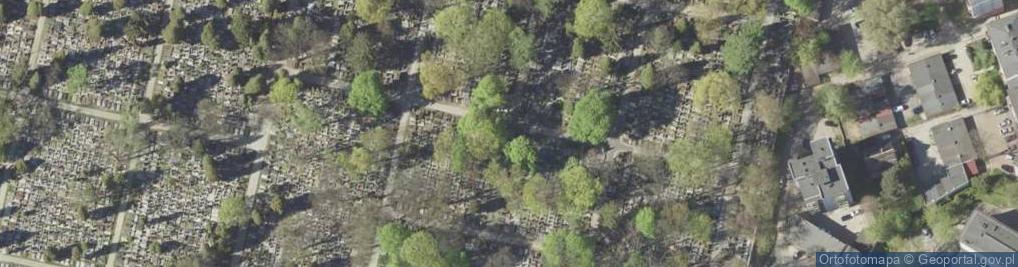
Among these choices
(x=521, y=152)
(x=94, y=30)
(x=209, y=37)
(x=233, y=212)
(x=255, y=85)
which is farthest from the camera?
(x=94, y=30)

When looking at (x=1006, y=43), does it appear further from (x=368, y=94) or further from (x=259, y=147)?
(x=259, y=147)

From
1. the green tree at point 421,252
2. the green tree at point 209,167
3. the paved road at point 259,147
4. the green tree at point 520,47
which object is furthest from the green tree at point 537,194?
the green tree at point 209,167

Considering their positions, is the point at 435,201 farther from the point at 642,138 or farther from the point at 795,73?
the point at 795,73

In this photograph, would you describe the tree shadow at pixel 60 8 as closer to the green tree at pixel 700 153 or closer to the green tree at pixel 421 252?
the green tree at pixel 421 252

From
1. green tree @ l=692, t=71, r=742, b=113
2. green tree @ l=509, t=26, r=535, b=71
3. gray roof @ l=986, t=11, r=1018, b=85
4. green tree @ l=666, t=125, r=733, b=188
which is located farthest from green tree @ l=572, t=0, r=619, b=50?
gray roof @ l=986, t=11, r=1018, b=85

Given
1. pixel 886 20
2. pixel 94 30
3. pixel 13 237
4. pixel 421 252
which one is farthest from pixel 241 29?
pixel 886 20
